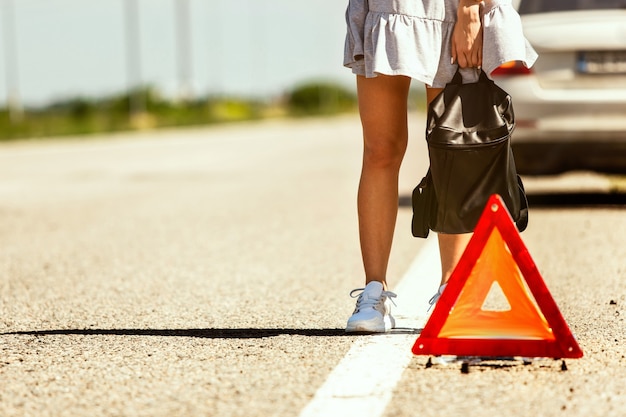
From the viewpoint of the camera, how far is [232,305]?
15.8 ft

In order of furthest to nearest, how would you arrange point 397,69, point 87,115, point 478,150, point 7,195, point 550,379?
point 87,115
point 7,195
point 397,69
point 478,150
point 550,379

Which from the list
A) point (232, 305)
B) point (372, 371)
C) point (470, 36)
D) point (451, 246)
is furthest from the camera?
point (232, 305)

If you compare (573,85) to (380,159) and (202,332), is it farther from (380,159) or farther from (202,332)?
(202,332)

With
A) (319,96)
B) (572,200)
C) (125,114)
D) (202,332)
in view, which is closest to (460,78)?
(202,332)

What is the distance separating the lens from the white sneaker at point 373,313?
402cm

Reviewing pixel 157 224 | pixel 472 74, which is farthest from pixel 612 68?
pixel 472 74

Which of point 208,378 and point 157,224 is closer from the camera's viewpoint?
point 208,378

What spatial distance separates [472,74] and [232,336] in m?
1.22

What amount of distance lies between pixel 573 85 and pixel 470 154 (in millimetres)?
4464

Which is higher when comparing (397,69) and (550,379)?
(397,69)

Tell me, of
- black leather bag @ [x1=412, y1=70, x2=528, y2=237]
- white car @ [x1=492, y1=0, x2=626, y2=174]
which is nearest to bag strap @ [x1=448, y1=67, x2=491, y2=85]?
black leather bag @ [x1=412, y1=70, x2=528, y2=237]

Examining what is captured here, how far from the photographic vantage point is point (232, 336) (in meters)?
4.07

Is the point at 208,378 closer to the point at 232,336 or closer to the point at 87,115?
the point at 232,336

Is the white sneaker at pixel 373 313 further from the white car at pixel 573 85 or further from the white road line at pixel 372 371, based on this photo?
the white car at pixel 573 85
